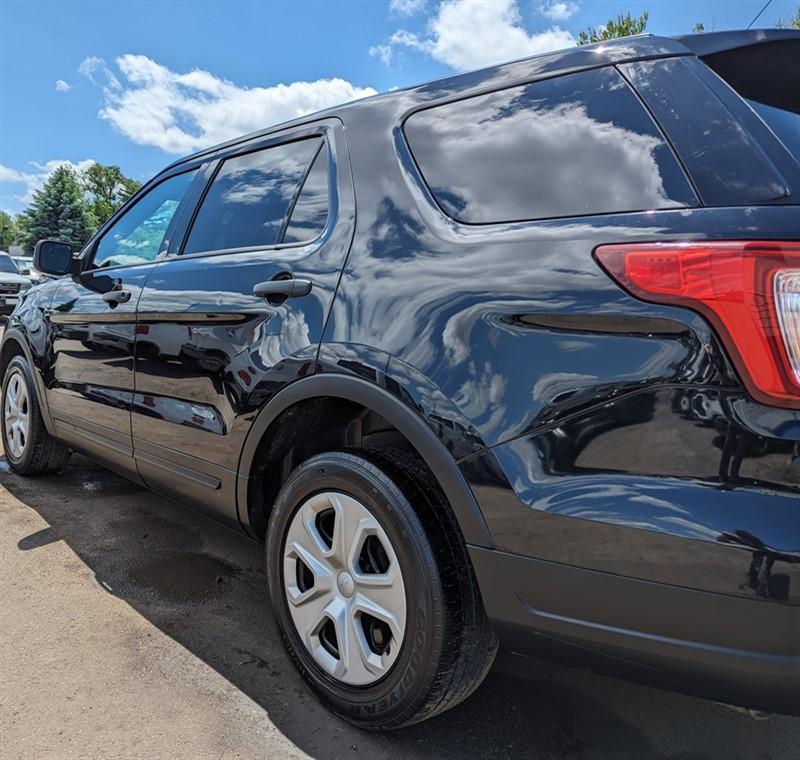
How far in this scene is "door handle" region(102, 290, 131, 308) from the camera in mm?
2949

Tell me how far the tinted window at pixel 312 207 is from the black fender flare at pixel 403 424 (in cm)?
53

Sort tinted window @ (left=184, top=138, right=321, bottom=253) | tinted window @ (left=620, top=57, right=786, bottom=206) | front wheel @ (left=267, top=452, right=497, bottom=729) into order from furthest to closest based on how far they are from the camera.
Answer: tinted window @ (left=184, top=138, right=321, bottom=253)
front wheel @ (left=267, top=452, right=497, bottom=729)
tinted window @ (left=620, top=57, right=786, bottom=206)

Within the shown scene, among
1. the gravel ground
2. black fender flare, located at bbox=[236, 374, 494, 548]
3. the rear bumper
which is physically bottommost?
the gravel ground

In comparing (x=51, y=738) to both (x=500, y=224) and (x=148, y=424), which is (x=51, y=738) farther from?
(x=500, y=224)

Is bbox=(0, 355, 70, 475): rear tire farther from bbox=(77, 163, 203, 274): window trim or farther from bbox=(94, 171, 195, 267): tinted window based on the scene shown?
bbox=(94, 171, 195, 267): tinted window

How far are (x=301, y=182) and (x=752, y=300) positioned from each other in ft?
5.25

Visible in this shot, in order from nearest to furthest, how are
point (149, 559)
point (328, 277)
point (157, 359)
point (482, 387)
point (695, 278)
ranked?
point (695, 278) < point (482, 387) < point (328, 277) < point (157, 359) < point (149, 559)

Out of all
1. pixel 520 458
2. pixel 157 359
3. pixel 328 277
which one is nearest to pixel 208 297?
pixel 157 359

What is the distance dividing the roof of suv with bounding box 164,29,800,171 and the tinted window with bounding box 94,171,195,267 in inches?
61.3

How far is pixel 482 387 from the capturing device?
1519mm

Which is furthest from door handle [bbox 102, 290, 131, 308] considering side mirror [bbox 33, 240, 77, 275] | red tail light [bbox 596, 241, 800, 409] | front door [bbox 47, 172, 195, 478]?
red tail light [bbox 596, 241, 800, 409]

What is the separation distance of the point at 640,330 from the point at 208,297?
1622 millimetres

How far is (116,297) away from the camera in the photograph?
3.01 metres

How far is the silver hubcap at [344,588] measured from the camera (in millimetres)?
1771
